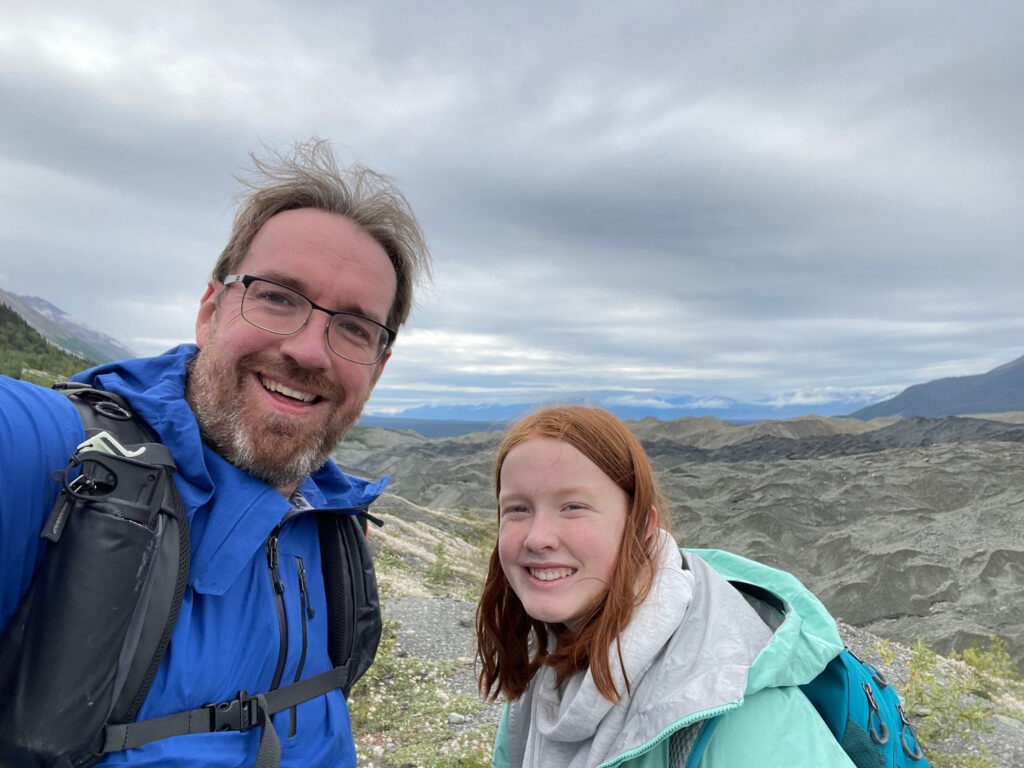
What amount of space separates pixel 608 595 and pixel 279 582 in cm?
131

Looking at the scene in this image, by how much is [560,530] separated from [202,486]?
1.38m

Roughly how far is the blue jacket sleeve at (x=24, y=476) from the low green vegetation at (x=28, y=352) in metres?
66.7

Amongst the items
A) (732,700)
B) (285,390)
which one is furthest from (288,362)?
(732,700)

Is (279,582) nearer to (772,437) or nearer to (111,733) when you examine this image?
(111,733)

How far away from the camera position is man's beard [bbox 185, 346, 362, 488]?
2.67m

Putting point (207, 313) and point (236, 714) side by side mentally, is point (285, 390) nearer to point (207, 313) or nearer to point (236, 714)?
point (207, 313)

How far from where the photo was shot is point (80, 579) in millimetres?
1881

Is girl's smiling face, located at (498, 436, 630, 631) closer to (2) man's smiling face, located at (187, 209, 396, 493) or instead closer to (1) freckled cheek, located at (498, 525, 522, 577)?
(1) freckled cheek, located at (498, 525, 522, 577)

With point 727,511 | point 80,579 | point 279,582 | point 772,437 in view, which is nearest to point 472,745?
point 279,582

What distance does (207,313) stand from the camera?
10.0 feet

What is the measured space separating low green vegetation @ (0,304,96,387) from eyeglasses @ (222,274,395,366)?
66.3m

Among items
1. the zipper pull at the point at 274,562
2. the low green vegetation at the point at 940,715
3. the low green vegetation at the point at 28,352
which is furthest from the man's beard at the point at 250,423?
the low green vegetation at the point at 28,352

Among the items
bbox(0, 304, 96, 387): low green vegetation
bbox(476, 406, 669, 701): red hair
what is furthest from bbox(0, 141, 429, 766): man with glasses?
bbox(0, 304, 96, 387): low green vegetation

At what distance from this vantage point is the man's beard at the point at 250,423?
2.67m
